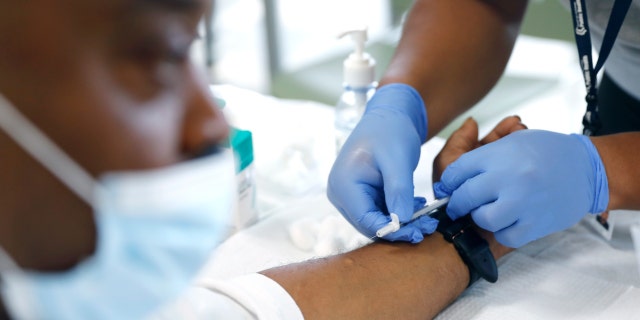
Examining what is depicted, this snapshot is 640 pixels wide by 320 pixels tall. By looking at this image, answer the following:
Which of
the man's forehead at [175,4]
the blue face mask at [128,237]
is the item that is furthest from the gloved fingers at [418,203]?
the man's forehead at [175,4]

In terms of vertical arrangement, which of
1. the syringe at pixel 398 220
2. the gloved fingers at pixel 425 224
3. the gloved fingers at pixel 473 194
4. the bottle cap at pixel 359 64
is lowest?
the gloved fingers at pixel 425 224

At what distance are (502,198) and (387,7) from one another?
246cm

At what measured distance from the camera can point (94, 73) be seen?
21.5 inches

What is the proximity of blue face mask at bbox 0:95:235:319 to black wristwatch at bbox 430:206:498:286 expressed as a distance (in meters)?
0.51

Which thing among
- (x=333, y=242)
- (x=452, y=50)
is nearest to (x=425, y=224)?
(x=333, y=242)

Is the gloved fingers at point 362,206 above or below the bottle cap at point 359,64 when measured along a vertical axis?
below

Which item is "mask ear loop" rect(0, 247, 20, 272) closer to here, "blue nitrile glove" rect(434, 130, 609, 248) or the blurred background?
"blue nitrile glove" rect(434, 130, 609, 248)

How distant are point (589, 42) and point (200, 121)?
31.3 inches

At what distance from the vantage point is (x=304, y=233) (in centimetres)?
122

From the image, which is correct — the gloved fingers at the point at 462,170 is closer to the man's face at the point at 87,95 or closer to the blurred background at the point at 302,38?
the man's face at the point at 87,95

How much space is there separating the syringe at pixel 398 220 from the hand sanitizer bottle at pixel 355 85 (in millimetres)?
332

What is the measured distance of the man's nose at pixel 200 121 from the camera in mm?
608

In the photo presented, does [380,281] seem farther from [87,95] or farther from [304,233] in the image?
[87,95]

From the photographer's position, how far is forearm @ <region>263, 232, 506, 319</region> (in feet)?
3.25
